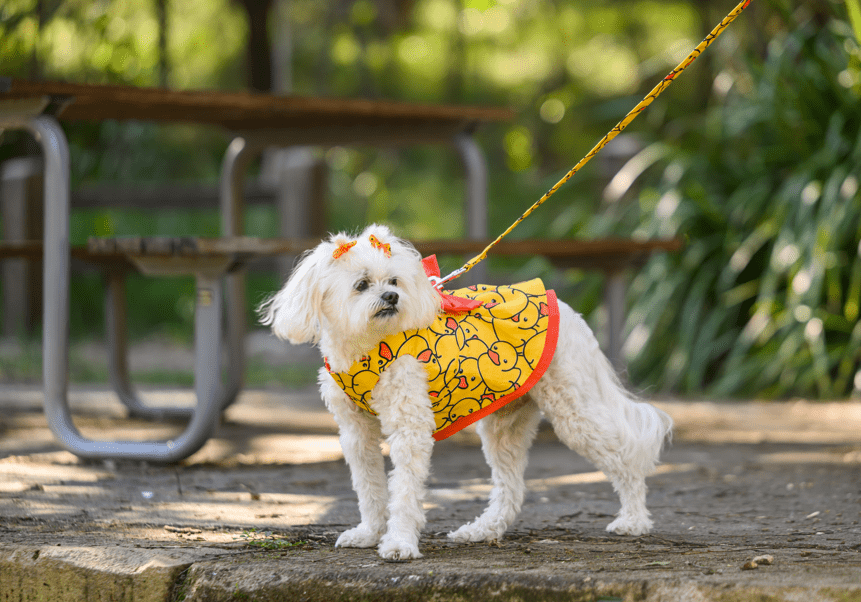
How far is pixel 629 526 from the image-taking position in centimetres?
275

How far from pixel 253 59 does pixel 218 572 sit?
10.1 m

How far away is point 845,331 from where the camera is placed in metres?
5.66

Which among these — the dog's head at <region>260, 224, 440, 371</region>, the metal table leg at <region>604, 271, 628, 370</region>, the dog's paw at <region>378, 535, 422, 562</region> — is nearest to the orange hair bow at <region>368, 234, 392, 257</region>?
the dog's head at <region>260, 224, 440, 371</region>

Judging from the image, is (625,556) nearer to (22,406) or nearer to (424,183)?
(22,406)

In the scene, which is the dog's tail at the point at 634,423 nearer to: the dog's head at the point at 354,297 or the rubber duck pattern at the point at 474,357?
the rubber duck pattern at the point at 474,357

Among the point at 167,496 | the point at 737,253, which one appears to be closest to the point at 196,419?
the point at 167,496

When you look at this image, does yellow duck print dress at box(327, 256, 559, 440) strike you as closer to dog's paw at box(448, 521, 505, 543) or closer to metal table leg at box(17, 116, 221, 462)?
dog's paw at box(448, 521, 505, 543)

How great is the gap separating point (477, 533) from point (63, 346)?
2.16m

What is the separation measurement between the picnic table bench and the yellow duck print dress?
1.31 meters

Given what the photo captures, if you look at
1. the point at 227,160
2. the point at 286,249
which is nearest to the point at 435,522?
the point at 286,249

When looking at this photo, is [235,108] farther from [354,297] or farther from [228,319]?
[354,297]

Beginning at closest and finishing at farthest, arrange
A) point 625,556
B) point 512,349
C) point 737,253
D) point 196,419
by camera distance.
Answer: point 625,556, point 512,349, point 196,419, point 737,253

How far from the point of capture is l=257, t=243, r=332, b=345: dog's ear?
2.54 metres

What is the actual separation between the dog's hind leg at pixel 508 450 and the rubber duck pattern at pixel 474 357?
21 cm
